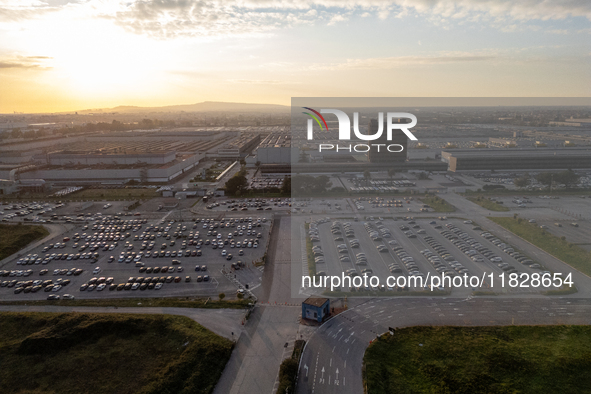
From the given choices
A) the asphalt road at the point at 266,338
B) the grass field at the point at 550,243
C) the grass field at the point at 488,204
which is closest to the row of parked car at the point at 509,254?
the grass field at the point at 550,243

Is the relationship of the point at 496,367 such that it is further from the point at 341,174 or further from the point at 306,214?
the point at 341,174

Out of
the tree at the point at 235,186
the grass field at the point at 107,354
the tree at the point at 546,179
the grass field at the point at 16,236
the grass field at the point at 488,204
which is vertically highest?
the tree at the point at 546,179

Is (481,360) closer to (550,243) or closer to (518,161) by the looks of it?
(550,243)

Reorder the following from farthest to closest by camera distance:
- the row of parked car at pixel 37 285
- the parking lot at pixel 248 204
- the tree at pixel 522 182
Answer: the tree at pixel 522 182, the parking lot at pixel 248 204, the row of parked car at pixel 37 285

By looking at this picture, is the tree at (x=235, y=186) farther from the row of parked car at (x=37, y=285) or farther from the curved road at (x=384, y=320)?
the curved road at (x=384, y=320)

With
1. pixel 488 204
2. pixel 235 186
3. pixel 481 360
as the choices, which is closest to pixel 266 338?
pixel 481 360

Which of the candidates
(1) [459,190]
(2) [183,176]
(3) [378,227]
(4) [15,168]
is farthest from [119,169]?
(1) [459,190]
